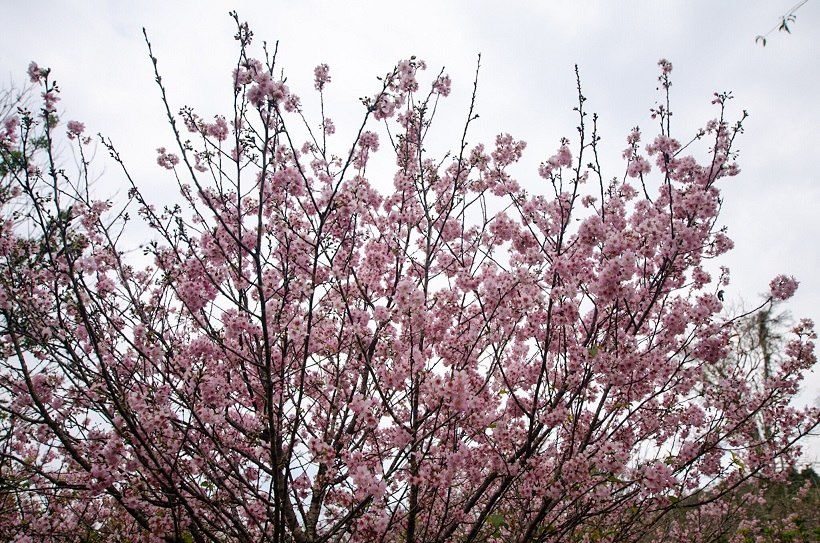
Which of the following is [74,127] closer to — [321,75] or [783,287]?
[321,75]

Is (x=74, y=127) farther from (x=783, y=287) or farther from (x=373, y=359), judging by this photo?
(x=783, y=287)

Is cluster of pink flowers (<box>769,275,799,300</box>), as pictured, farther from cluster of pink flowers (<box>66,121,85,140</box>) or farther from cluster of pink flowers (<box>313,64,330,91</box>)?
cluster of pink flowers (<box>66,121,85,140</box>)

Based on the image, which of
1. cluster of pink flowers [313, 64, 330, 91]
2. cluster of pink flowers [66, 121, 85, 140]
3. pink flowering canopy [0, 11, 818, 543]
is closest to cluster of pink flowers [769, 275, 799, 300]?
pink flowering canopy [0, 11, 818, 543]

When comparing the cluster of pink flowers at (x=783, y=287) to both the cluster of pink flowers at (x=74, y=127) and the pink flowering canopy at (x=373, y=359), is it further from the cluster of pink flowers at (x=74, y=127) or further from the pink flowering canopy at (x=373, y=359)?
the cluster of pink flowers at (x=74, y=127)

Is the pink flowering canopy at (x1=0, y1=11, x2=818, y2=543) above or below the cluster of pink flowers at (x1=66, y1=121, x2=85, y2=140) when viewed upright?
below

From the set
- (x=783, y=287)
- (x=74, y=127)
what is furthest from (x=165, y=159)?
(x=783, y=287)

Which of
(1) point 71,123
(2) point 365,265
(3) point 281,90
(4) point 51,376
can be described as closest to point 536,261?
(2) point 365,265

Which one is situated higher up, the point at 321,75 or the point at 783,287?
the point at 321,75

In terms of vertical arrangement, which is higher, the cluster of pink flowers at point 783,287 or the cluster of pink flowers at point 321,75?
the cluster of pink flowers at point 321,75

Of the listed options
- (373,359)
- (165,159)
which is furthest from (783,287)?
(165,159)

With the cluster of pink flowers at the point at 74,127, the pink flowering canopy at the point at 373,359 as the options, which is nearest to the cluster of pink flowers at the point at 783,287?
the pink flowering canopy at the point at 373,359

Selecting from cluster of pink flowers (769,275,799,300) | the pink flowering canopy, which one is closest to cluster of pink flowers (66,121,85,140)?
the pink flowering canopy

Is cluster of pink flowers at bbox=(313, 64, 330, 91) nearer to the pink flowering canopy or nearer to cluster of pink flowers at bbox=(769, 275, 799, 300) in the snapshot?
the pink flowering canopy

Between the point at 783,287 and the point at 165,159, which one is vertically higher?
the point at 165,159
